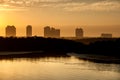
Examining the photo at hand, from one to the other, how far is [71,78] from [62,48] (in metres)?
109

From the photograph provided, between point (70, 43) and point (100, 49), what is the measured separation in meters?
59.6

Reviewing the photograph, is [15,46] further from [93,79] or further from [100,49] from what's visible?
[93,79]

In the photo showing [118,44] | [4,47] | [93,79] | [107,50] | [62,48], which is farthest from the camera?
[62,48]

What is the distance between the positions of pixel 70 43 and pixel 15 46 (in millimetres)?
29713

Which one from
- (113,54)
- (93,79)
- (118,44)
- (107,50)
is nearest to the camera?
(93,79)

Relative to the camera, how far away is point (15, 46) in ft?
469

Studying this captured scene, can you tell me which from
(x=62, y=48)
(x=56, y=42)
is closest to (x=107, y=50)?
(x=62, y=48)

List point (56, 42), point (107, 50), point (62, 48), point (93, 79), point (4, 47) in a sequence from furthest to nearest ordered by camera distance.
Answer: point (56, 42)
point (62, 48)
point (4, 47)
point (107, 50)
point (93, 79)

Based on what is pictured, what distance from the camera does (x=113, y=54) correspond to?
8775cm

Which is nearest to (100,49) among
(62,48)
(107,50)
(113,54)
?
(107,50)

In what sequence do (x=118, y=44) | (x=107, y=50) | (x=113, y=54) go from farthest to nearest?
(x=118, y=44)
(x=107, y=50)
(x=113, y=54)

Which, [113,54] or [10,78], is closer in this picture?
[10,78]

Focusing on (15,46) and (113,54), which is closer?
(113,54)

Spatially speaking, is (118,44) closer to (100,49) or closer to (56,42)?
(100,49)
